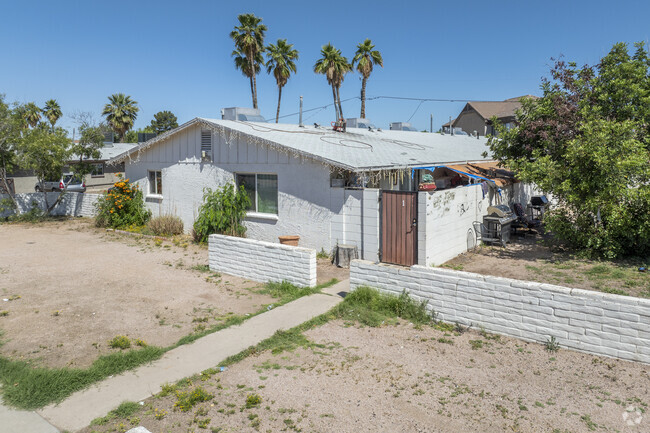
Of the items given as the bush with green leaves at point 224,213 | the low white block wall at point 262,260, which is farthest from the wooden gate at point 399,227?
the bush with green leaves at point 224,213

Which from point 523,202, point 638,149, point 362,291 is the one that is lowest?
point 362,291

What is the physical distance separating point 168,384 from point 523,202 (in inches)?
602

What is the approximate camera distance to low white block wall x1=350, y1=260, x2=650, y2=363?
5.85m

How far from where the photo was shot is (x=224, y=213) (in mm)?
14055

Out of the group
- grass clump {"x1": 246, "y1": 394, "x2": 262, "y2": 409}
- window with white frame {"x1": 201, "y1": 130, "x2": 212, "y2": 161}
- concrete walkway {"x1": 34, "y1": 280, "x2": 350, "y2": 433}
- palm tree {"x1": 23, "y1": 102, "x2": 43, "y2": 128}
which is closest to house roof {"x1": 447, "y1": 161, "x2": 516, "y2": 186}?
window with white frame {"x1": 201, "y1": 130, "x2": 212, "y2": 161}

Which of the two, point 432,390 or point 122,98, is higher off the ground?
point 122,98

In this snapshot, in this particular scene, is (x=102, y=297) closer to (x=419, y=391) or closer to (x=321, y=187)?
(x=321, y=187)

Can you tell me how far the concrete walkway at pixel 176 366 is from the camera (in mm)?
4991

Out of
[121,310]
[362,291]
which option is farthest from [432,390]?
[121,310]

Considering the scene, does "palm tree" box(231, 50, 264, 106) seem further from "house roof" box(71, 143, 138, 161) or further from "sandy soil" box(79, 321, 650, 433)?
"sandy soil" box(79, 321, 650, 433)

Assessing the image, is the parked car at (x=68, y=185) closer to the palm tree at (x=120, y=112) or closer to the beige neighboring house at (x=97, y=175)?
the beige neighboring house at (x=97, y=175)

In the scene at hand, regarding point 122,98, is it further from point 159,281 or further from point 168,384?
point 168,384

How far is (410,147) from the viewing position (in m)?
17.5

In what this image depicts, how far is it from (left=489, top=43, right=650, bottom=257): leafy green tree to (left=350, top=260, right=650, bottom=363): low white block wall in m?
5.04
